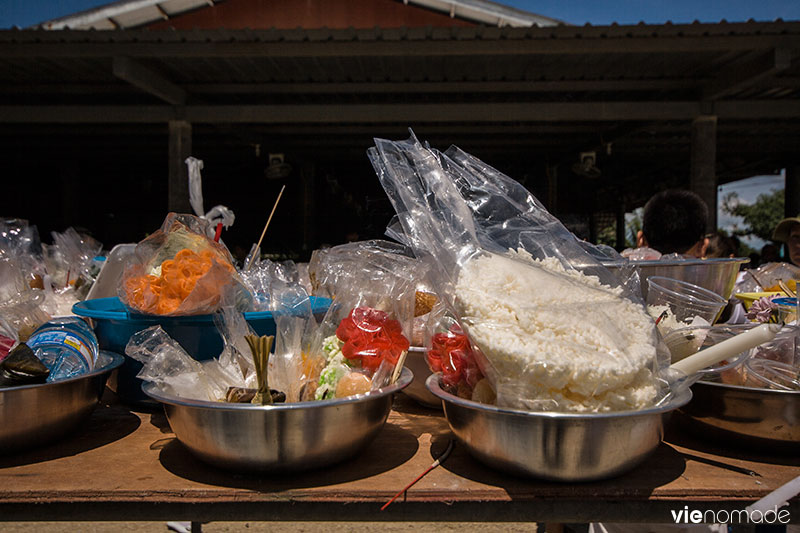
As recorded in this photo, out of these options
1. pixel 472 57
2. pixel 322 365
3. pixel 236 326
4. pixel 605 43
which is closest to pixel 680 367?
pixel 322 365

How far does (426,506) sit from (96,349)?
773 mm

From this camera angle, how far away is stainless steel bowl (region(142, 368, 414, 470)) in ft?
2.49

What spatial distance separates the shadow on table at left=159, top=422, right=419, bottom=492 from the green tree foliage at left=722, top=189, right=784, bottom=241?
3001 cm

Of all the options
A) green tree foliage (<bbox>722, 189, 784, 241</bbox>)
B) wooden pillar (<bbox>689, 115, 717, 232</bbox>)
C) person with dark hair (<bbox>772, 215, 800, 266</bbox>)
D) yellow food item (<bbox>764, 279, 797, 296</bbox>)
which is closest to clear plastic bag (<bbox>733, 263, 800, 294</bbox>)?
yellow food item (<bbox>764, 279, 797, 296</bbox>)

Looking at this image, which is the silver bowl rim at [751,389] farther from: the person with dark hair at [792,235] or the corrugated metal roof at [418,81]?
the corrugated metal roof at [418,81]

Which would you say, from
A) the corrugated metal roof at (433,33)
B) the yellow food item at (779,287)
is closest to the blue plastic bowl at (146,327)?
the yellow food item at (779,287)

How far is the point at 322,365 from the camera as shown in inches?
37.6

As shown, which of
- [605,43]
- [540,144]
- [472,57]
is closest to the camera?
[605,43]

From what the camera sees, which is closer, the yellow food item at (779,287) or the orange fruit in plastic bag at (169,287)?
the orange fruit in plastic bag at (169,287)

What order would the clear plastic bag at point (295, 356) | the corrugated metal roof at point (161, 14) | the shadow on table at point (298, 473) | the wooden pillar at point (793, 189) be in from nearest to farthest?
1. the shadow on table at point (298, 473)
2. the clear plastic bag at point (295, 356)
3. the corrugated metal roof at point (161, 14)
4. the wooden pillar at point (793, 189)

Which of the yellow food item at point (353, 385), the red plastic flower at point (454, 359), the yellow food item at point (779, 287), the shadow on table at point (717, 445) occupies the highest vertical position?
the yellow food item at point (779, 287)

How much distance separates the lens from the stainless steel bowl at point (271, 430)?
2.49 ft

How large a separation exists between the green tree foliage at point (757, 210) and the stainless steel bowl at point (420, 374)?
29.8 metres

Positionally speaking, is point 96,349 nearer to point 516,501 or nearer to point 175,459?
point 175,459
